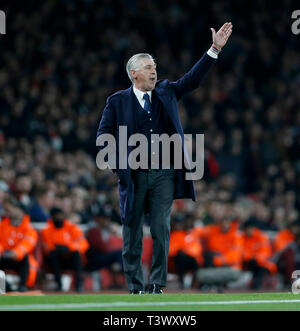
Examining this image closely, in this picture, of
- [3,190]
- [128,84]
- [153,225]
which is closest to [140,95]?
[153,225]

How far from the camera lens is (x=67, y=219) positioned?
14.1m

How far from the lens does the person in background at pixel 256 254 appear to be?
16375mm

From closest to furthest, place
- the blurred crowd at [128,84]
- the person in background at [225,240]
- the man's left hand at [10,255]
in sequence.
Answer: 1. the man's left hand at [10,255]
2. the blurred crowd at [128,84]
3. the person in background at [225,240]

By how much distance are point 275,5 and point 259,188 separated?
252 inches

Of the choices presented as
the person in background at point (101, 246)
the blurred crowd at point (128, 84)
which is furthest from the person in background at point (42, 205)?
the person in background at point (101, 246)

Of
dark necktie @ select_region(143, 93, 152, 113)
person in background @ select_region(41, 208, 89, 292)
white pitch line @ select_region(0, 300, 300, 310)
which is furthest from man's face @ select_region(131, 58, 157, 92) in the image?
person in background @ select_region(41, 208, 89, 292)

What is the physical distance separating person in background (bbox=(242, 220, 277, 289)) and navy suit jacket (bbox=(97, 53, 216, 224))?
28.2ft

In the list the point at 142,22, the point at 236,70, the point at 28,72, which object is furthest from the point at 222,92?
the point at 28,72

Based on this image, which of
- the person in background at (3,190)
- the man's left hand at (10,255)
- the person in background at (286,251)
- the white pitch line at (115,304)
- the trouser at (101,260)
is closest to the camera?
the white pitch line at (115,304)

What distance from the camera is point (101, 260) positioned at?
1468cm

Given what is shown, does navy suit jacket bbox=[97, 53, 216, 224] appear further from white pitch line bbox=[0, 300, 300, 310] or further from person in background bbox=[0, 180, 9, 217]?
person in background bbox=[0, 180, 9, 217]

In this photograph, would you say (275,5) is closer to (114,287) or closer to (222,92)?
(222,92)

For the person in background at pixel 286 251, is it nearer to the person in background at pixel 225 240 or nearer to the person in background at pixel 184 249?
the person in background at pixel 225 240

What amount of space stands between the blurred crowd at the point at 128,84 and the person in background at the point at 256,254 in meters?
0.38
